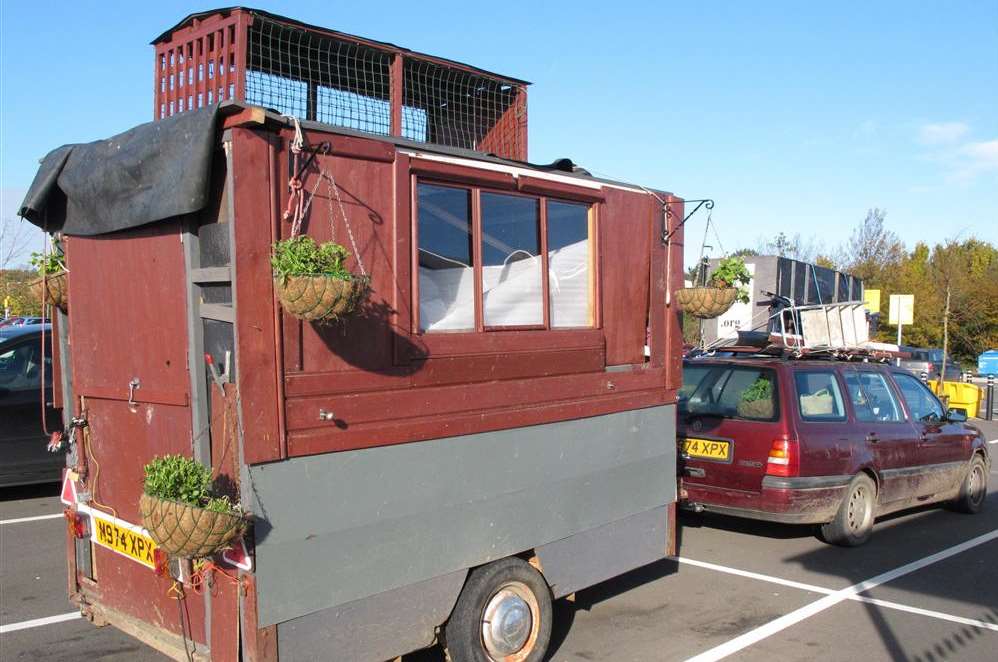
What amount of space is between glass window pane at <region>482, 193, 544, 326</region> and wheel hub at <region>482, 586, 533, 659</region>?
1537mm

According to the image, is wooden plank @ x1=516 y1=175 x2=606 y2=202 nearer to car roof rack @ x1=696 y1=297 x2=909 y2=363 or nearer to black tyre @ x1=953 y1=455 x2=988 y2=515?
car roof rack @ x1=696 y1=297 x2=909 y2=363

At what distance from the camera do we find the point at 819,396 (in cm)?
822

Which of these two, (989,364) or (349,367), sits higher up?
(349,367)

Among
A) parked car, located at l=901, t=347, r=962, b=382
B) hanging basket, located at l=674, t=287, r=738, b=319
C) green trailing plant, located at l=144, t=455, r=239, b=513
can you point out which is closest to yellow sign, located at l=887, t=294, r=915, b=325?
parked car, located at l=901, t=347, r=962, b=382

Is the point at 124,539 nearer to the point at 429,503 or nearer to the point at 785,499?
the point at 429,503

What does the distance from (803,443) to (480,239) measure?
4.35 m

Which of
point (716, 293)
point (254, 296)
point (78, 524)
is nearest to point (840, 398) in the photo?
point (716, 293)

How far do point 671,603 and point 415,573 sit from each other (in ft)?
9.53

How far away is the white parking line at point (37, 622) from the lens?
5.72 metres

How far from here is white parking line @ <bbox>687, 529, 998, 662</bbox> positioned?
554 centimetres

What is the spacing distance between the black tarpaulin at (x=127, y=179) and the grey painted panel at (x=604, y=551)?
283 centimetres

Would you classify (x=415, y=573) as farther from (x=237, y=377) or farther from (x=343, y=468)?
(x=237, y=377)

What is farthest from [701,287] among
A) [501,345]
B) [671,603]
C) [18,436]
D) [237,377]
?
[18,436]

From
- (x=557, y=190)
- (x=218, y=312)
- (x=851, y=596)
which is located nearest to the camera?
(x=218, y=312)
